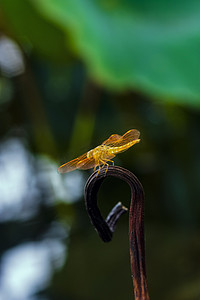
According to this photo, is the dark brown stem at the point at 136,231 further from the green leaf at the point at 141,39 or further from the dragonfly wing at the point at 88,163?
the green leaf at the point at 141,39

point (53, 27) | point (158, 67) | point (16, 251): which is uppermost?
point (53, 27)

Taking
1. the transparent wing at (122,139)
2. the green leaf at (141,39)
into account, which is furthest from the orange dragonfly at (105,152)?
the green leaf at (141,39)

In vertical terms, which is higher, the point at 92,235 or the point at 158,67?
the point at 158,67

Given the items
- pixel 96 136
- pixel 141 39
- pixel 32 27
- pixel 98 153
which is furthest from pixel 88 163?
pixel 96 136

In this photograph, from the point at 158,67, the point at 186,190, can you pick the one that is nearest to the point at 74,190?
the point at 186,190

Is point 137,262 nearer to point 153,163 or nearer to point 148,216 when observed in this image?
point 148,216

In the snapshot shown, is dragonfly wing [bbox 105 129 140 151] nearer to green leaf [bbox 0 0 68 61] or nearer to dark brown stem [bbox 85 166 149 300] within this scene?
dark brown stem [bbox 85 166 149 300]

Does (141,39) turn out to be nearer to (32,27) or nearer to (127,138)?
(32,27)
